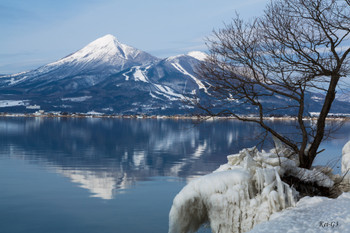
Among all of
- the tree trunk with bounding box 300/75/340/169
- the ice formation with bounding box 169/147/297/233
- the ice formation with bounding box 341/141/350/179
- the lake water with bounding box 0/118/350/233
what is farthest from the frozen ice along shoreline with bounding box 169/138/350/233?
the ice formation with bounding box 341/141/350/179

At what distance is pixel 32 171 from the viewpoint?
27.9 m

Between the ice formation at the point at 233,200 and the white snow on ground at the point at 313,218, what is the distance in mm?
513

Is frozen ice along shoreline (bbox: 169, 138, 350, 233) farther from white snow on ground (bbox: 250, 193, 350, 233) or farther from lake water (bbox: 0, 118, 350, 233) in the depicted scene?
lake water (bbox: 0, 118, 350, 233)

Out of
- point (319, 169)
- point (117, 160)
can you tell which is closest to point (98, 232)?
point (319, 169)

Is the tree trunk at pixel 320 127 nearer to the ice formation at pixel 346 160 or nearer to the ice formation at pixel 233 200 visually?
the ice formation at pixel 346 160

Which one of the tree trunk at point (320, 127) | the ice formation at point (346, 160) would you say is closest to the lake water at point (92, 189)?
the tree trunk at point (320, 127)

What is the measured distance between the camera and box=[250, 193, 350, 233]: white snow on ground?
7.46 m

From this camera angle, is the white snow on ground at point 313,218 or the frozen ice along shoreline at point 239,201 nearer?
the white snow on ground at point 313,218

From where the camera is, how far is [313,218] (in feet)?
26.5

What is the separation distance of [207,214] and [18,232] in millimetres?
7805

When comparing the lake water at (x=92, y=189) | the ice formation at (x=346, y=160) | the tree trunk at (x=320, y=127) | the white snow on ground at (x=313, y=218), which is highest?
the tree trunk at (x=320, y=127)

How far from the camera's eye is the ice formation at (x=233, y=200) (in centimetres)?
945

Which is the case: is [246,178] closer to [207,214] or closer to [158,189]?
[207,214]

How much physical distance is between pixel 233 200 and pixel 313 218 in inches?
80.6
